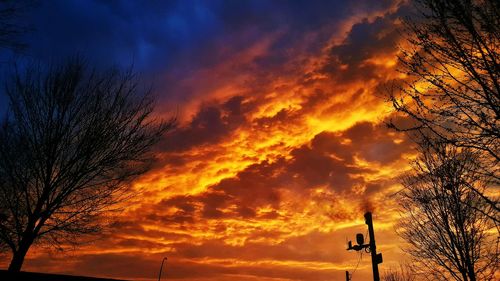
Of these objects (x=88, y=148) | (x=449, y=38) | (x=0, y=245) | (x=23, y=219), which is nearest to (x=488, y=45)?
(x=449, y=38)

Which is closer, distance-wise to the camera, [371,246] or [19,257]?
[19,257]

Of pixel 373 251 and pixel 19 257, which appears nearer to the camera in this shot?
pixel 19 257

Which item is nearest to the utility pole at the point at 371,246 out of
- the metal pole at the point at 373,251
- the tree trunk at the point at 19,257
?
the metal pole at the point at 373,251

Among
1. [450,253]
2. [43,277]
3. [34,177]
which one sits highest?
[34,177]

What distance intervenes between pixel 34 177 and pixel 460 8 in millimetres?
12202

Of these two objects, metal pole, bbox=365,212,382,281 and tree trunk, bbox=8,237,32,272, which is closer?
tree trunk, bbox=8,237,32,272

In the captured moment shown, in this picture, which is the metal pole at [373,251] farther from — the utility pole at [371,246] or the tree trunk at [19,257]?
the tree trunk at [19,257]

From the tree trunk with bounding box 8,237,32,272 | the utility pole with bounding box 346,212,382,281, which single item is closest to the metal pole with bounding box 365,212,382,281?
the utility pole with bounding box 346,212,382,281

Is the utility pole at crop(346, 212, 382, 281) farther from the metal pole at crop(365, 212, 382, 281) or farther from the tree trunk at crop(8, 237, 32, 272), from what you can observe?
the tree trunk at crop(8, 237, 32, 272)

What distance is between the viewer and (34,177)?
10.1m

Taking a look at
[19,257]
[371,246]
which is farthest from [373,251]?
[19,257]

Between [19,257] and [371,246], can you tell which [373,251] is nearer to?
[371,246]

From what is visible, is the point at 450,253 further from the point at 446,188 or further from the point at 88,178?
the point at 88,178

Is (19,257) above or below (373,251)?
below
